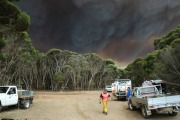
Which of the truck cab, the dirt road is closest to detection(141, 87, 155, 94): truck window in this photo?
the dirt road

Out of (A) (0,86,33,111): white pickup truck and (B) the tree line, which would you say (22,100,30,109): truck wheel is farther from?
(B) the tree line

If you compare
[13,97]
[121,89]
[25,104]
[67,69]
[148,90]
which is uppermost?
[67,69]

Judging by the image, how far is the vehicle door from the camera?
63.6 ft

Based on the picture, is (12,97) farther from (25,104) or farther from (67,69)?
(67,69)

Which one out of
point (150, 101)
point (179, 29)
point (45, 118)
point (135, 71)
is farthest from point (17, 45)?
point (135, 71)

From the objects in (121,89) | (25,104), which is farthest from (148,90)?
(121,89)

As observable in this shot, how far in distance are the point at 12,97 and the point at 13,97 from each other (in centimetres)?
18

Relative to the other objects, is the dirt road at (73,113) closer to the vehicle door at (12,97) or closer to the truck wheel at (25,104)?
the truck wheel at (25,104)

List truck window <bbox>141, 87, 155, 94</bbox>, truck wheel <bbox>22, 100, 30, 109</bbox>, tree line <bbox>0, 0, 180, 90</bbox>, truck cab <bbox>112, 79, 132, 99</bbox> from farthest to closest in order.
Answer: tree line <bbox>0, 0, 180, 90</bbox> → truck cab <bbox>112, 79, 132, 99</bbox> → truck wheel <bbox>22, 100, 30, 109</bbox> → truck window <bbox>141, 87, 155, 94</bbox>

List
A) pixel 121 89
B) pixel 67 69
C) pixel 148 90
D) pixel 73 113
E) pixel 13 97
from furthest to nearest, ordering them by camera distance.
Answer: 1. pixel 67 69
2. pixel 121 89
3. pixel 148 90
4. pixel 13 97
5. pixel 73 113

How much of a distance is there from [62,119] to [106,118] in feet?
8.94

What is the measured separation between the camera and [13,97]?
2014cm

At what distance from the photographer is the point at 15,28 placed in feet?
55.7

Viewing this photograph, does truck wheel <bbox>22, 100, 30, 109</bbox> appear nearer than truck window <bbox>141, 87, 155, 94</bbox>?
No
